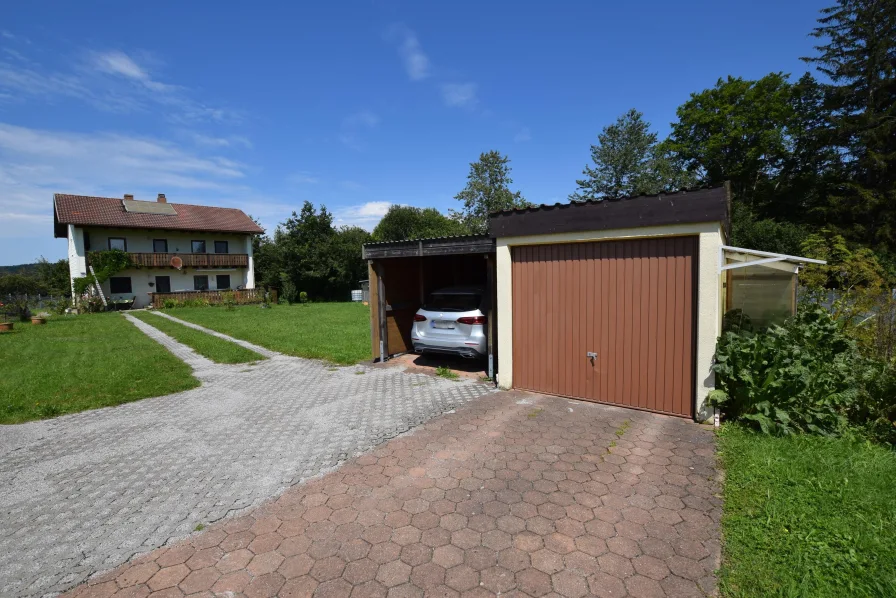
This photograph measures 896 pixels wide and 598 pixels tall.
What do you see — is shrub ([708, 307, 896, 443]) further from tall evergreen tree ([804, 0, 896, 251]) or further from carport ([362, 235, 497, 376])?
tall evergreen tree ([804, 0, 896, 251])

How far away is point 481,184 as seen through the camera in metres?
43.4

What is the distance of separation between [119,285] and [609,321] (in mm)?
33571

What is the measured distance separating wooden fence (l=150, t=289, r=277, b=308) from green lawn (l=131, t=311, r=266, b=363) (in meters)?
12.7

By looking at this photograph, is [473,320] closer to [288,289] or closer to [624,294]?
[624,294]

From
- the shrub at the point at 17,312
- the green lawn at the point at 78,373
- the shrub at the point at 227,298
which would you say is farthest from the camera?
the shrub at the point at 227,298

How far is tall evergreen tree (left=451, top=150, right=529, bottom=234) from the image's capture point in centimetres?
4249

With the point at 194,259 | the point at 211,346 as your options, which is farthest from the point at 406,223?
the point at 211,346

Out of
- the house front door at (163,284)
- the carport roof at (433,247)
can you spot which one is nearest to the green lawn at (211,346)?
the carport roof at (433,247)

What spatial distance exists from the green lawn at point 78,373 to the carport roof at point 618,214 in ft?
20.7

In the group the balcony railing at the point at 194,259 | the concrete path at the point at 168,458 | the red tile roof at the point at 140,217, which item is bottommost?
the concrete path at the point at 168,458

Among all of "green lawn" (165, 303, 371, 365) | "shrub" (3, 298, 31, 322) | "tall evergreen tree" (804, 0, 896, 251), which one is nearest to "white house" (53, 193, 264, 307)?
"shrub" (3, 298, 31, 322)

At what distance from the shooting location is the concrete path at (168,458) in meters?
2.89

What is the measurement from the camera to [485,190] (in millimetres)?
42969

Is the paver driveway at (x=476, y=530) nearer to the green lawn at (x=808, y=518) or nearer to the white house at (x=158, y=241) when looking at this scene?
the green lawn at (x=808, y=518)
